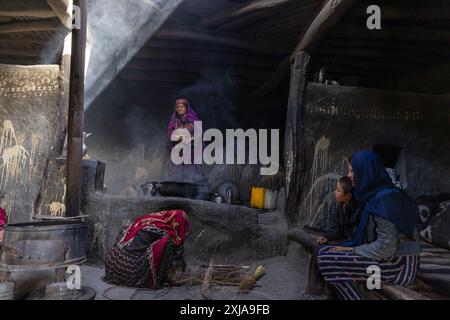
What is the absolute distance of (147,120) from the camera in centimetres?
799

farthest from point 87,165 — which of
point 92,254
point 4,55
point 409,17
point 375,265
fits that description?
point 409,17

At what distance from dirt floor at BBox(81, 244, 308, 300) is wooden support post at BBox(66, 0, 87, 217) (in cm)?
91

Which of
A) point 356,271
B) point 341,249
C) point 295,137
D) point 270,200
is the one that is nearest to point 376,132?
point 295,137

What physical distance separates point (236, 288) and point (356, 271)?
150 cm

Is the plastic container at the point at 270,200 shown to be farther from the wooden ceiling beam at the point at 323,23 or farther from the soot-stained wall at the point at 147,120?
the wooden ceiling beam at the point at 323,23

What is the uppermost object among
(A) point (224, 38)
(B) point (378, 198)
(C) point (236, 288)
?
(A) point (224, 38)

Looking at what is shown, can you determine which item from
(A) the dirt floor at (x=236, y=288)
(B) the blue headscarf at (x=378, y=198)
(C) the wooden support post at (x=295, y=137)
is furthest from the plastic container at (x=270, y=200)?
(B) the blue headscarf at (x=378, y=198)

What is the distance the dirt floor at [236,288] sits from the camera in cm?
328

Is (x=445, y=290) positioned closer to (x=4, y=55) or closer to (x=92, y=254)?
(x=92, y=254)

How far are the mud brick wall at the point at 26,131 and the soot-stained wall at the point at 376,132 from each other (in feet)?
13.0

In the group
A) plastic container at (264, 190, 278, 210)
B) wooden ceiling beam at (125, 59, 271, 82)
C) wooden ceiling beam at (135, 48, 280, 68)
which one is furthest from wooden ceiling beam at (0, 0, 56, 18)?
plastic container at (264, 190, 278, 210)

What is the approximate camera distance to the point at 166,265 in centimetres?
359

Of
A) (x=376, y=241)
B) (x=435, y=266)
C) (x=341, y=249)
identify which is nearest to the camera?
(x=376, y=241)

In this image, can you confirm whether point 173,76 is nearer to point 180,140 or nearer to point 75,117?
point 180,140
